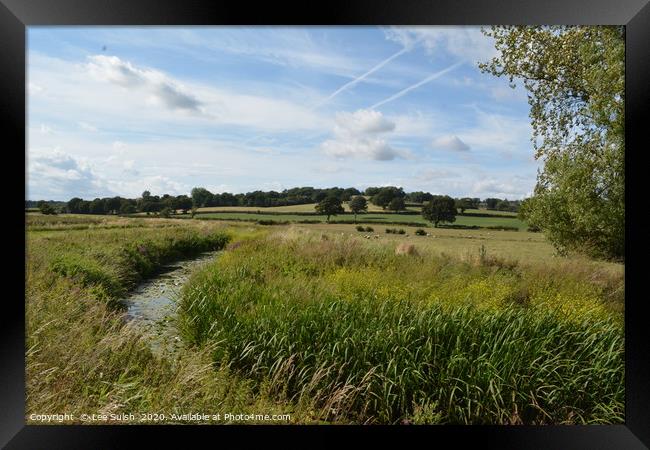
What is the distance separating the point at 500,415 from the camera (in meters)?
3.19

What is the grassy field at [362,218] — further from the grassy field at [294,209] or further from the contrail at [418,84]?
the contrail at [418,84]

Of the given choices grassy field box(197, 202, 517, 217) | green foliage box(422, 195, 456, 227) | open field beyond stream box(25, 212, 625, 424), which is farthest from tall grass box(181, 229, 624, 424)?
green foliage box(422, 195, 456, 227)

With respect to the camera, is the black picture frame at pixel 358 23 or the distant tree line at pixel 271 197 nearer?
the black picture frame at pixel 358 23

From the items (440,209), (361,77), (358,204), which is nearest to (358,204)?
(358,204)

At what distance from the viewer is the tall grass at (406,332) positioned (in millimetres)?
3283

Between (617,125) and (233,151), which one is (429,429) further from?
(617,125)

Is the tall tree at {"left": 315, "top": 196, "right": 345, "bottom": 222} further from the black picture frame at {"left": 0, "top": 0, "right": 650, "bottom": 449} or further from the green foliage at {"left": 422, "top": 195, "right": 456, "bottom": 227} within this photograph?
the black picture frame at {"left": 0, "top": 0, "right": 650, "bottom": 449}

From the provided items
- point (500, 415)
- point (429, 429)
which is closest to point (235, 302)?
point (429, 429)

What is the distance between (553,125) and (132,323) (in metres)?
4.63

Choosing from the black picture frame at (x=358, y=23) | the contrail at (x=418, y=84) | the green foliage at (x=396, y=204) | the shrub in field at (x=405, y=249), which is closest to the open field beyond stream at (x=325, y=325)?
the shrub in field at (x=405, y=249)

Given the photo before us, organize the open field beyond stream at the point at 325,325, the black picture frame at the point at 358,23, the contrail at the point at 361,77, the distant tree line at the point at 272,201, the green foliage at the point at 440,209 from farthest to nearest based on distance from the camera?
the green foliage at the point at 440,209 → the distant tree line at the point at 272,201 → the contrail at the point at 361,77 → the open field beyond stream at the point at 325,325 → the black picture frame at the point at 358,23

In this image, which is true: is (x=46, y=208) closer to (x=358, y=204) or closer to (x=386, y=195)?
(x=358, y=204)

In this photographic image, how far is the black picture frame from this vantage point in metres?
2.95

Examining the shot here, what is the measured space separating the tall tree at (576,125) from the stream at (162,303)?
11.9 feet
